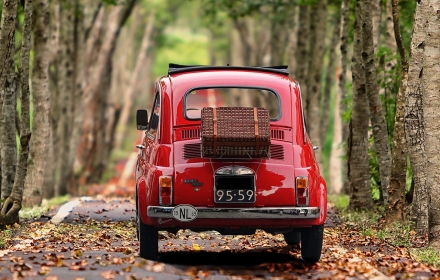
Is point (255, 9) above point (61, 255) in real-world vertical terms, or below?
above

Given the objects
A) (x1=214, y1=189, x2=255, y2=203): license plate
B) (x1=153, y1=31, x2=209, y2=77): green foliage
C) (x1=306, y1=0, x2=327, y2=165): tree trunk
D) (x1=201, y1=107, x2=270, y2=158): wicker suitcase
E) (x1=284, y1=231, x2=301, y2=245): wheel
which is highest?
(x1=153, y1=31, x2=209, y2=77): green foliage

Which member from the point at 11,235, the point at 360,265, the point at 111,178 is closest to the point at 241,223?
the point at 360,265

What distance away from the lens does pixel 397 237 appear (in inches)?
551

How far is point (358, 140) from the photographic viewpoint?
18156 millimetres

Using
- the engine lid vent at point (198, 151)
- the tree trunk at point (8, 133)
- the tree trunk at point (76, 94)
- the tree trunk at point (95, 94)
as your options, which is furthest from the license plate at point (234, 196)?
the tree trunk at point (95, 94)

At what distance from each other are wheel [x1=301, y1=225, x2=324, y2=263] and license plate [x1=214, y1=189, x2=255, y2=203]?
90 cm

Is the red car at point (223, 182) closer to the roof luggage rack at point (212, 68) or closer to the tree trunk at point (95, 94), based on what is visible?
the roof luggage rack at point (212, 68)

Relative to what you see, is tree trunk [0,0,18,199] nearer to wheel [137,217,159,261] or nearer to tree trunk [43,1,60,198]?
wheel [137,217,159,261]

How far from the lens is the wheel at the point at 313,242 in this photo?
11.5 m

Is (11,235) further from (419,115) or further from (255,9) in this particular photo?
(255,9)

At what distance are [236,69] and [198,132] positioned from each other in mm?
1253

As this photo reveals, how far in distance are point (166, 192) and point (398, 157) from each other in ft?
16.3

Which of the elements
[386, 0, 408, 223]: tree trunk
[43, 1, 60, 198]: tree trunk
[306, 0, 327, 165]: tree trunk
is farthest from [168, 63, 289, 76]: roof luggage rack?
[43, 1, 60, 198]: tree trunk

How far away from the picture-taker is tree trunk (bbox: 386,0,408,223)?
14.8 meters
